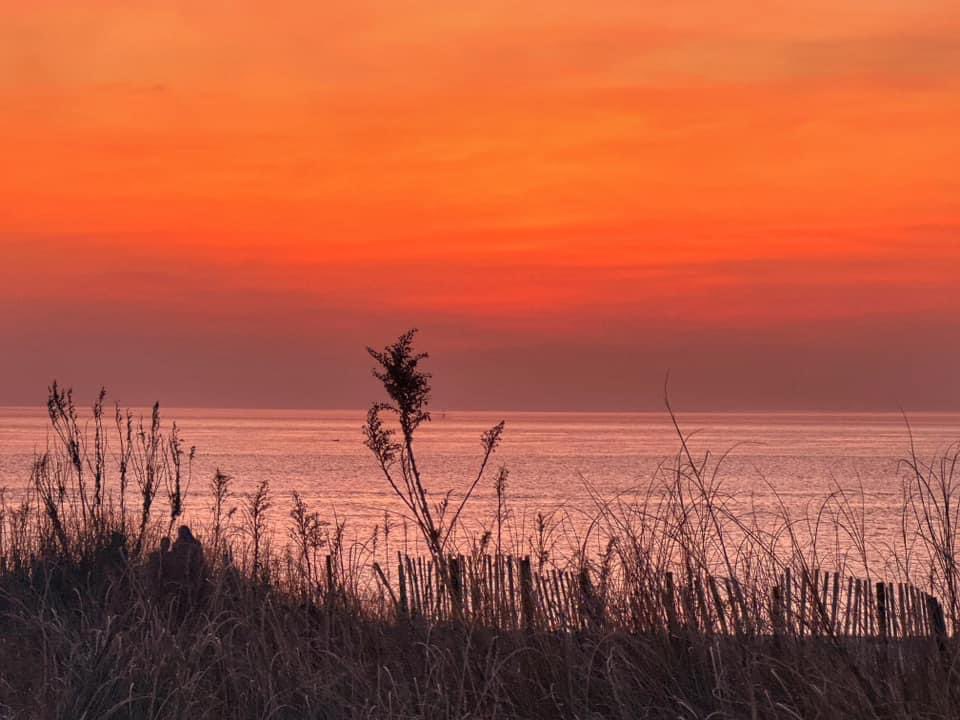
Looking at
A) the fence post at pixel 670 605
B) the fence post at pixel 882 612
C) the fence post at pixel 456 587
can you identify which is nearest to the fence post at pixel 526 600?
the fence post at pixel 456 587

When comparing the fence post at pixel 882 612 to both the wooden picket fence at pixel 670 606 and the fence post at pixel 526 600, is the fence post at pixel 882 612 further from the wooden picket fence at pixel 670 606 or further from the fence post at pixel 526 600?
the fence post at pixel 526 600

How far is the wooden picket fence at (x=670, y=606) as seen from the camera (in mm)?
6453

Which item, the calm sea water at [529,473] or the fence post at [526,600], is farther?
the calm sea water at [529,473]

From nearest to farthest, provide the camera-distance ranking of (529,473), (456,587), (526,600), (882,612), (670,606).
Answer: (670,606)
(526,600)
(882,612)
(456,587)
(529,473)

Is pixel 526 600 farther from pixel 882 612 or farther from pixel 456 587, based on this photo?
pixel 882 612

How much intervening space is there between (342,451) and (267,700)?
128 m

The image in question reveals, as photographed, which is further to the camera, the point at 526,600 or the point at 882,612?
the point at 882,612

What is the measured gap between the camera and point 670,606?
6641mm

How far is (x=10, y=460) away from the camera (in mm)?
97500

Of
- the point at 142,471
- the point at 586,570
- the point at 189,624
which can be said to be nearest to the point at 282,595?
the point at 189,624

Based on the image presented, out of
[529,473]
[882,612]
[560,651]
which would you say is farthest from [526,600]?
[529,473]

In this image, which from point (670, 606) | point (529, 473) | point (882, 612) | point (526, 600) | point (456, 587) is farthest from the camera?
point (529, 473)

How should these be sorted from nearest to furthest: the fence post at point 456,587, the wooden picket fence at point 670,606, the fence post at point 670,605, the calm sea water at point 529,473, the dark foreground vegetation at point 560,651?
the dark foreground vegetation at point 560,651
the wooden picket fence at point 670,606
the fence post at point 670,605
the fence post at point 456,587
the calm sea water at point 529,473

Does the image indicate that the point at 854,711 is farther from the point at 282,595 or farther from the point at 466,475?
the point at 466,475
